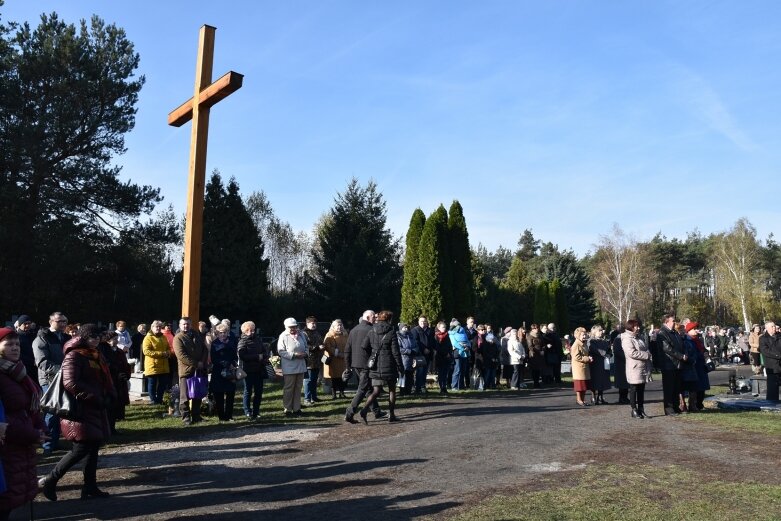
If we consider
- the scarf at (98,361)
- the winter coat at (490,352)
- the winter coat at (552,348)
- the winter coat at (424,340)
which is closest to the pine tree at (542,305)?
the winter coat at (552,348)

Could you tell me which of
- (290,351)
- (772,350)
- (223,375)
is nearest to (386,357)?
(290,351)

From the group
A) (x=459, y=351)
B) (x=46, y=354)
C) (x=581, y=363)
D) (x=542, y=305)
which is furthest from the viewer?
(x=542, y=305)

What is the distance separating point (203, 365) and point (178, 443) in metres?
1.87

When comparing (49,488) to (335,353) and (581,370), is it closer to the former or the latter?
(335,353)

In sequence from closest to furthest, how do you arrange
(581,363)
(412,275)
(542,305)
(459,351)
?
1. (581,363)
2. (459,351)
3. (412,275)
4. (542,305)

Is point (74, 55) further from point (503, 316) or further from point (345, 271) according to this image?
point (503, 316)

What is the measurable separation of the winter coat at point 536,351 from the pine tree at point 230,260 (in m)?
21.4

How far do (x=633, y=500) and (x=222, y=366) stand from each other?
7745 mm

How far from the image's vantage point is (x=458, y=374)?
17.5m

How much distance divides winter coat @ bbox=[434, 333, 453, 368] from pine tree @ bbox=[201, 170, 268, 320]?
72.6ft

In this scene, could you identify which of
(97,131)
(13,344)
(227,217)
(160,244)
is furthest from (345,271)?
(13,344)

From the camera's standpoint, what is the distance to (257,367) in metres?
12.2

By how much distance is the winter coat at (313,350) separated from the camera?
1526cm

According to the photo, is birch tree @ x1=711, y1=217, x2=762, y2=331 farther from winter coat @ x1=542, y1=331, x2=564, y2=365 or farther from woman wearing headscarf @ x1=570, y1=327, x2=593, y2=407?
woman wearing headscarf @ x1=570, y1=327, x2=593, y2=407
